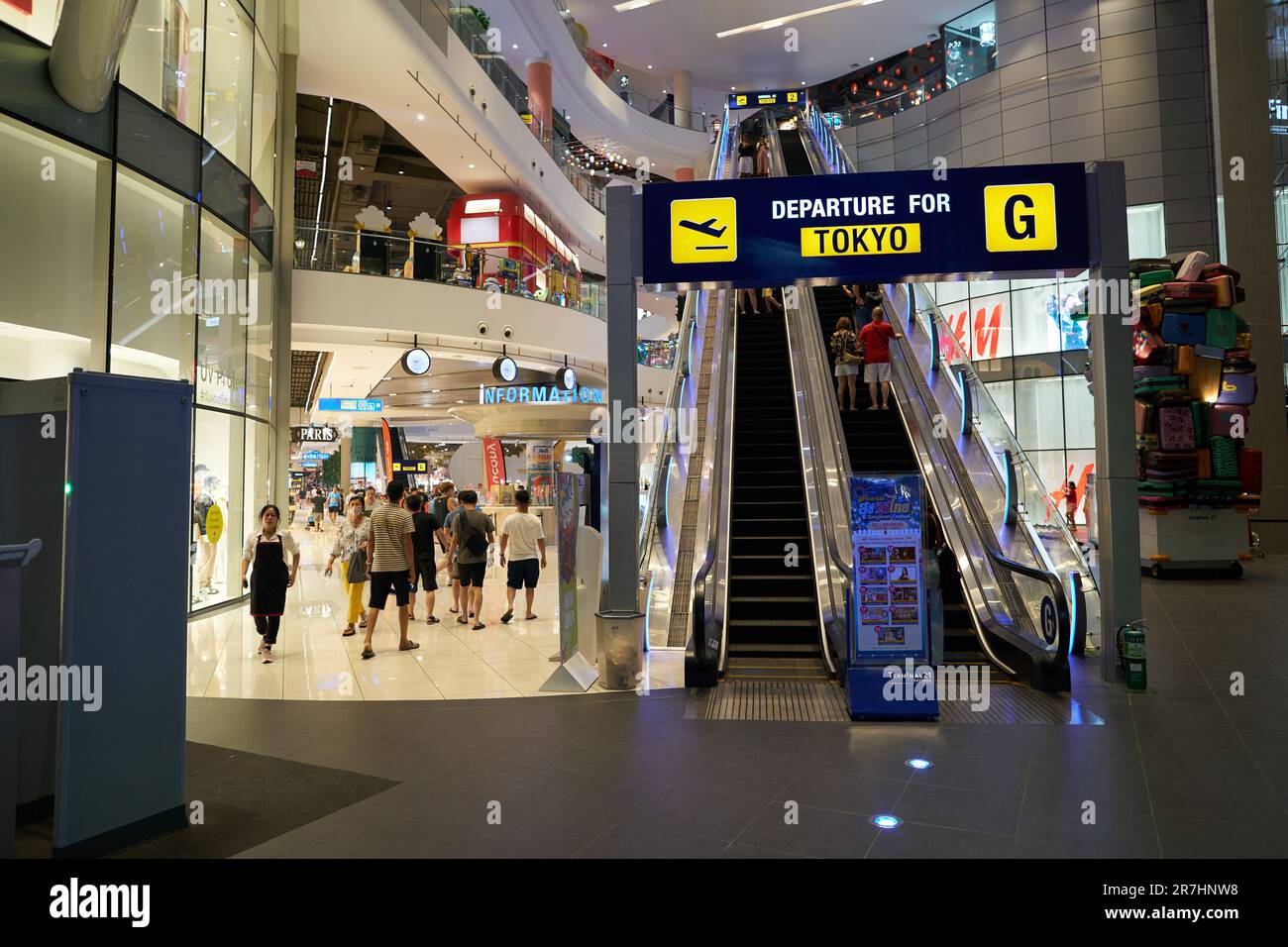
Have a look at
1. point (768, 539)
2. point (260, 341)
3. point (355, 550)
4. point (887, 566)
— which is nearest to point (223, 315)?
point (260, 341)

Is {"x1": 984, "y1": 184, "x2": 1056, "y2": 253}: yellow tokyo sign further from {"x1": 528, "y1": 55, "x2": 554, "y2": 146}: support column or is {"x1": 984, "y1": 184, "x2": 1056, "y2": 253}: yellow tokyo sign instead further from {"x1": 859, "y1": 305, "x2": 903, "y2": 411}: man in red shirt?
{"x1": 528, "y1": 55, "x2": 554, "y2": 146}: support column

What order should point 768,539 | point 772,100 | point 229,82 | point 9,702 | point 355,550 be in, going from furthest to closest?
point 772,100, point 229,82, point 355,550, point 768,539, point 9,702

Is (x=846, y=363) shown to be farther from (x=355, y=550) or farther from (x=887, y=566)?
(x=355, y=550)

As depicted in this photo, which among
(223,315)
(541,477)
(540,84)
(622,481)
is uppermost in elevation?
(540,84)

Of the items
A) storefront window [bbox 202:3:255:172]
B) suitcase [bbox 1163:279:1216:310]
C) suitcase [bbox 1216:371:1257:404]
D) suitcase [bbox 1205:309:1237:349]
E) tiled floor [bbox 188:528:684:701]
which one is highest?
storefront window [bbox 202:3:255:172]

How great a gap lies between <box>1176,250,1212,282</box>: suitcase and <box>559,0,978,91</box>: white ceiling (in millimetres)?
19212

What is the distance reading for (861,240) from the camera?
680 centimetres

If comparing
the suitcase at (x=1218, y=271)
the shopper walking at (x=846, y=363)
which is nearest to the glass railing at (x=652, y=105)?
the shopper walking at (x=846, y=363)

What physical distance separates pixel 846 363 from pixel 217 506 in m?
8.89

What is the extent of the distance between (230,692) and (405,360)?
9.98 meters

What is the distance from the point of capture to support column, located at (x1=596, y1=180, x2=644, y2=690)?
6.74 meters

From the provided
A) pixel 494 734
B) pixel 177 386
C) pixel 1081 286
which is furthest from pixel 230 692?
pixel 1081 286

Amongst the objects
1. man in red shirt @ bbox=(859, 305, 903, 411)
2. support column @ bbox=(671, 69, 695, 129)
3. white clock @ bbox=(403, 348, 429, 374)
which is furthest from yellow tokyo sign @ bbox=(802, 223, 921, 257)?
support column @ bbox=(671, 69, 695, 129)

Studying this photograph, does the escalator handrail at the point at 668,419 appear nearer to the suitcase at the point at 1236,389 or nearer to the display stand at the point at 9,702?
the display stand at the point at 9,702
